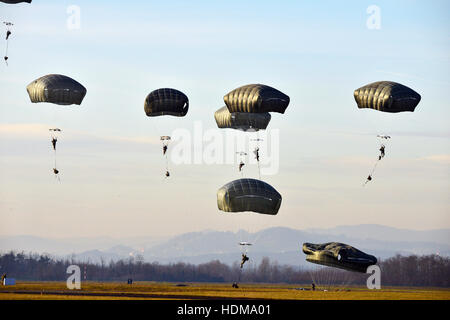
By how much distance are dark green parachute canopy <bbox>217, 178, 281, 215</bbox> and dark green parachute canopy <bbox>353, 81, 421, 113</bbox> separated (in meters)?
12.0

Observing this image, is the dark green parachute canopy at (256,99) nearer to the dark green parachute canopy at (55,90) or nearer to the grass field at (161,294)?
the dark green parachute canopy at (55,90)

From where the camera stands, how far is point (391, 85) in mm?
74000

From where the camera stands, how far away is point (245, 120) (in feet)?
281

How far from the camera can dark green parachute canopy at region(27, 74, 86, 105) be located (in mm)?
76500

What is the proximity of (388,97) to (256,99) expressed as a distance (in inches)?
468

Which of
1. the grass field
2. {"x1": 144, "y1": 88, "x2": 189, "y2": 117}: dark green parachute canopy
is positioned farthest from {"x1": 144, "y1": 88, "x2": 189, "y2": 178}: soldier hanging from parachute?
the grass field

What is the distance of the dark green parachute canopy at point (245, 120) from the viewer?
85.4m

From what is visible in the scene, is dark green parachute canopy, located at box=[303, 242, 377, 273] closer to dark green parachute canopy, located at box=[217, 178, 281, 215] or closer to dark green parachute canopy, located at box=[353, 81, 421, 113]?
dark green parachute canopy, located at box=[217, 178, 281, 215]

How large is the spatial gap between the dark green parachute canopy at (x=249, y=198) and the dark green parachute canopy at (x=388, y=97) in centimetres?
1204

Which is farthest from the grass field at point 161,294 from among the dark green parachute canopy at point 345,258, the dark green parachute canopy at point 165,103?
the dark green parachute canopy at point 165,103

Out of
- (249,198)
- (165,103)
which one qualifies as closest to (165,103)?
(165,103)
